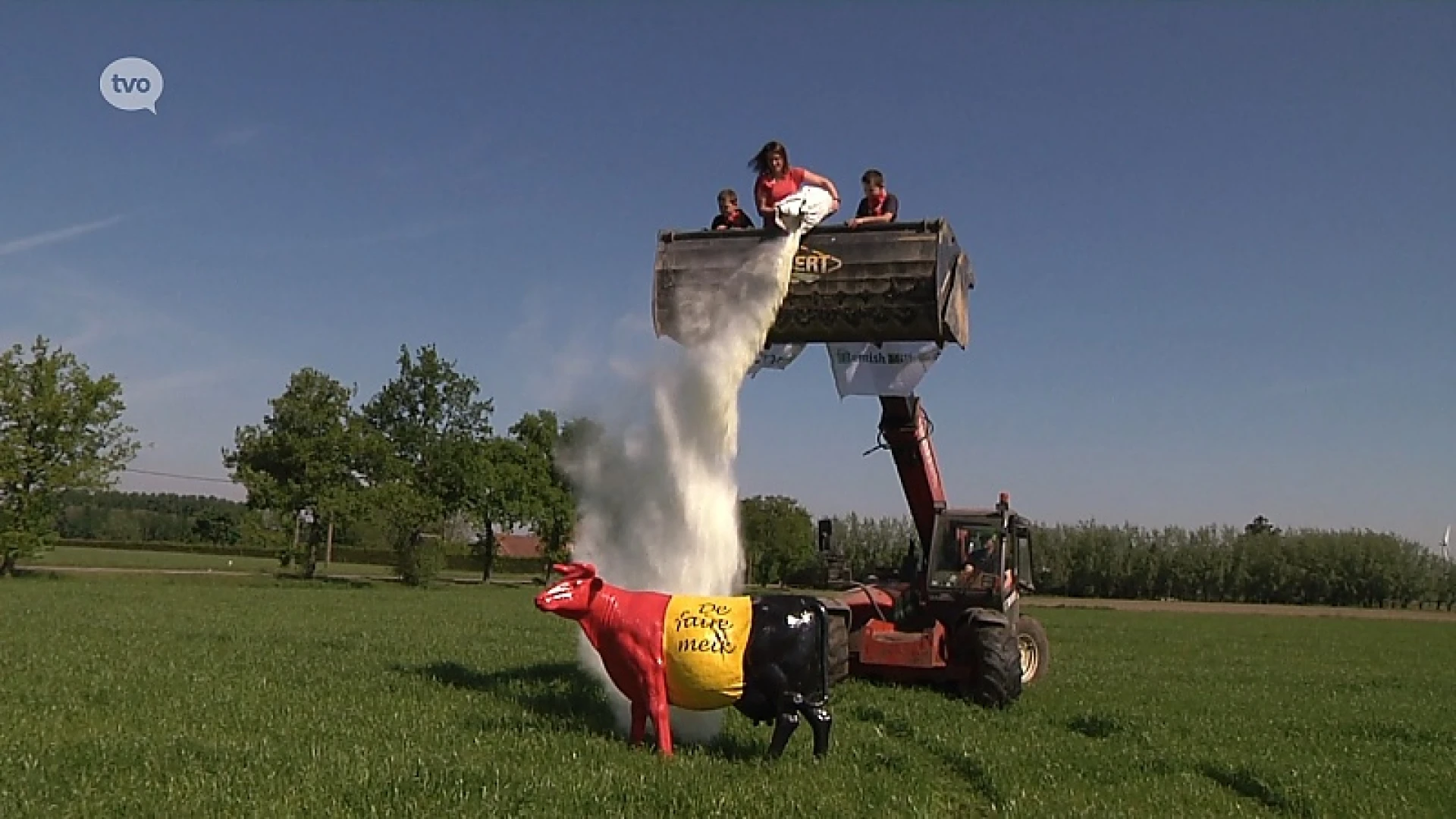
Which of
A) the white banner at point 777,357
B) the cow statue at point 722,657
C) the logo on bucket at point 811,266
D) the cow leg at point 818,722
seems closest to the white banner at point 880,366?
the white banner at point 777,357

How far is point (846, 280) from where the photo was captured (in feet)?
37.4

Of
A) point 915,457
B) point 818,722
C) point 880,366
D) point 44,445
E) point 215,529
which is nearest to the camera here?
point 818,722

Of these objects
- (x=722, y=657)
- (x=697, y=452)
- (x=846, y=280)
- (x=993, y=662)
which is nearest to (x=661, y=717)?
(x=722, y=657)

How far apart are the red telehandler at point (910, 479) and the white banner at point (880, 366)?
577 millimetres

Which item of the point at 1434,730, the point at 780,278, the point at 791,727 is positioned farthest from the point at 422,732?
the point at 1434,730

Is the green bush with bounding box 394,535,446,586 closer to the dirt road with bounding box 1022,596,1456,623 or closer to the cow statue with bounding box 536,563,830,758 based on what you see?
the dirt road with bounding box 1022,596,1456,623

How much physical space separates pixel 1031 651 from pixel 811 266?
→ 8.77m

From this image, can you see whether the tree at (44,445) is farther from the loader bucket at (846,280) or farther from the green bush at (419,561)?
the loader bucket at (846,280)

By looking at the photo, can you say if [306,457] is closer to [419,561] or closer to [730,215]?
[419,561]

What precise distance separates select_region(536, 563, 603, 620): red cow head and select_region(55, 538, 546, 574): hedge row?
4974 cm

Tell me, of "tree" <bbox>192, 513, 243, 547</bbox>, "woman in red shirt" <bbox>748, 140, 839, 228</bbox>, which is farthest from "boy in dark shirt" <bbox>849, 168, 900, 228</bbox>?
"tree" <bbox>192, 513, 243, 547</bbox>

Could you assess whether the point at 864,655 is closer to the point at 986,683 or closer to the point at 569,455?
the point at 986,683

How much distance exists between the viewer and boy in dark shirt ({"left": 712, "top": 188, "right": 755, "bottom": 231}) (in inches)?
473

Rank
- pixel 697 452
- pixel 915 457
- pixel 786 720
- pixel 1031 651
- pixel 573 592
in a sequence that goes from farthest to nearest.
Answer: pixel 1031 651
pixel 915 457
pixel 697 452
pixel 573 592
pixel 786 720
